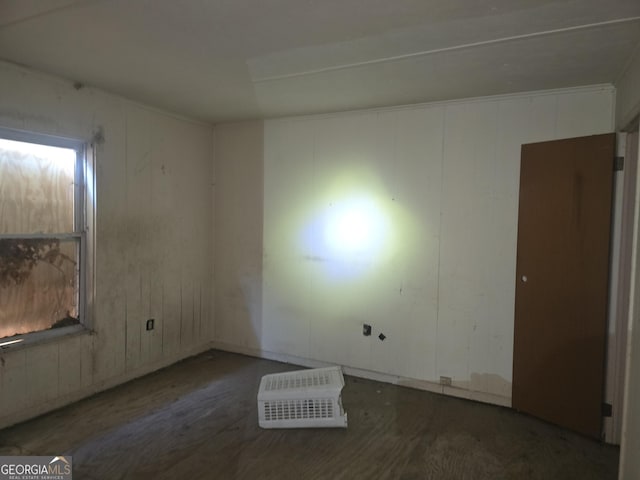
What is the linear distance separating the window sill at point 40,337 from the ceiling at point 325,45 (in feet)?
5.86

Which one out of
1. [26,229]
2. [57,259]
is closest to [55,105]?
[26,229]

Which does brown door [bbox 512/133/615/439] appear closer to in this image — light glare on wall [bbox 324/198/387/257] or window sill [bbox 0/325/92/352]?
light glare on wall [bbox 324/198/387/257]

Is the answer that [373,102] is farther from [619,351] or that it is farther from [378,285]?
[619,351]

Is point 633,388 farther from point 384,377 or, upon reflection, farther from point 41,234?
point 41,234

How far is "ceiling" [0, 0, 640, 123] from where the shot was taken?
183 centimetres

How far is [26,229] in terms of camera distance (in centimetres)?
275

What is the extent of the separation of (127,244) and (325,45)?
2.27 meters

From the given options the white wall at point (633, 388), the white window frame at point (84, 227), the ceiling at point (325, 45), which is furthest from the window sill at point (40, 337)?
the white wall at point (633, 388)

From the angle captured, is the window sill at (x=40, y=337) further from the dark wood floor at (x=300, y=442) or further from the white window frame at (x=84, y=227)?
the dark wood floor at (x=300, y=442)

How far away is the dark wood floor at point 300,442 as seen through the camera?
227cm

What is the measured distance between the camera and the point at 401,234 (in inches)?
133
